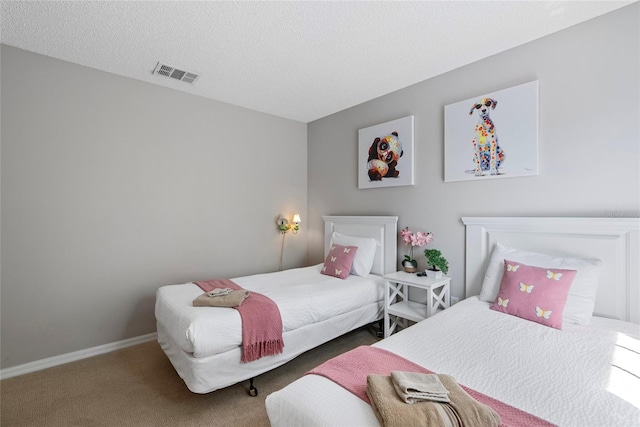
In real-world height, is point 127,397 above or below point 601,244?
below

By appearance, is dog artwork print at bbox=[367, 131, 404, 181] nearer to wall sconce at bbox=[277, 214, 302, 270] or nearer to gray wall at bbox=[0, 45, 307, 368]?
wall sconce at bbox=[277, 214, 302, 270]

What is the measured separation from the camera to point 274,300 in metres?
2.28

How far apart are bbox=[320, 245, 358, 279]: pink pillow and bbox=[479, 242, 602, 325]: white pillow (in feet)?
4.31

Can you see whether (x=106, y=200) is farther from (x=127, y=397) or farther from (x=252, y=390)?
(x=252, y=390)

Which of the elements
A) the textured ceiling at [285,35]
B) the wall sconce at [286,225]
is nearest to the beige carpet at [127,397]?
the wall sconce at [286,225]

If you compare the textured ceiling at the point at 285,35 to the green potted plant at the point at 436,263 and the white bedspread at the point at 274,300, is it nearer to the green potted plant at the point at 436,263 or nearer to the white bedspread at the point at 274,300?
the green potted plant at the point at 436,263

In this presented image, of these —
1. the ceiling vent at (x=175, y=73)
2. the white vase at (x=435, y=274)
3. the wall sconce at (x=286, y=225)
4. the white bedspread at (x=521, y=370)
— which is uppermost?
the ceiling vent at (x=175, y=73)

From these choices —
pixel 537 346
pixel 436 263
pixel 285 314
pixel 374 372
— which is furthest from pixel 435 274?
pixel 374 372

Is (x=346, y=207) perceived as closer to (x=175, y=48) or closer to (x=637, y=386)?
(x=175, y=48)

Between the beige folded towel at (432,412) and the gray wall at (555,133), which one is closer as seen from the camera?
the beige folded towel at (432,412)

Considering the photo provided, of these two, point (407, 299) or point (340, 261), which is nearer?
point (407, 299)

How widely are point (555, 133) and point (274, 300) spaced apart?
8.17 ft

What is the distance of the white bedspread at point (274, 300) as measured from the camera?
188 centimetres

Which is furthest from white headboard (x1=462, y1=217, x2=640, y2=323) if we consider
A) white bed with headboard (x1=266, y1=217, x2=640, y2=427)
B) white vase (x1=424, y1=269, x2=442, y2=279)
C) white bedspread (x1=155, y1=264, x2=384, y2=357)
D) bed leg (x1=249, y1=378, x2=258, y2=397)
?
bed leg (x1=249, y1=378, x2=258, y2=397)
